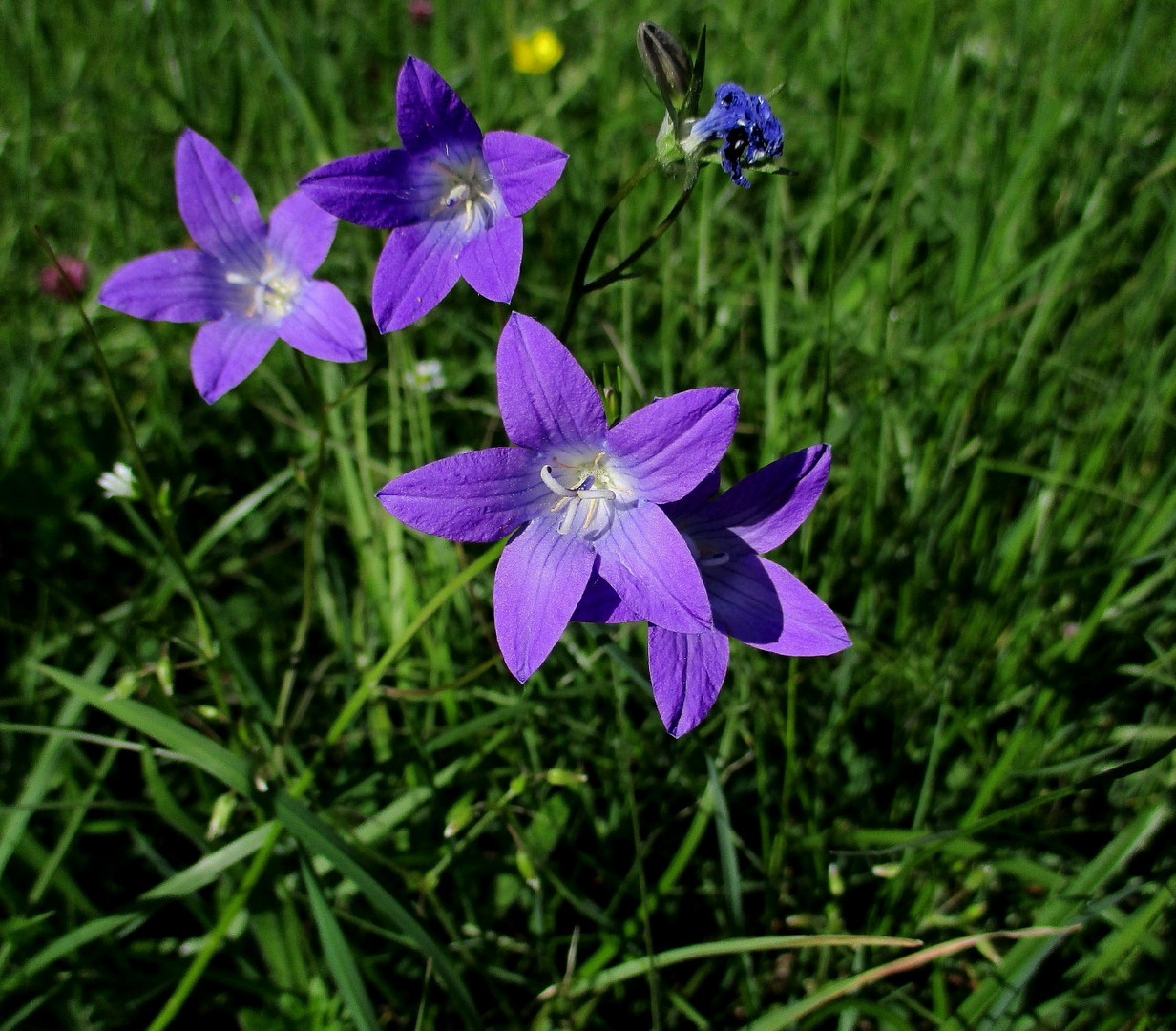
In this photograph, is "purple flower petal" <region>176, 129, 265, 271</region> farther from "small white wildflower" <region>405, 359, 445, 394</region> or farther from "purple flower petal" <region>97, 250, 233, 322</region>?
"small white wildflower" <region>405, 359, 445, 394</region>

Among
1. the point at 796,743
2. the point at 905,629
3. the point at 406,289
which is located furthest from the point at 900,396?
the point at 406,289

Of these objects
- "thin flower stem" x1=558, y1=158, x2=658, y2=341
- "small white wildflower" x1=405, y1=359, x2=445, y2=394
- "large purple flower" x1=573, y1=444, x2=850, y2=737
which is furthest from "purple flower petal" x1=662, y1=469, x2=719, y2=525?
"small white wildflower" x1=405, y1=359, x2=445, y2=394

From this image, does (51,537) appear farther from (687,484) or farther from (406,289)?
(687,484)

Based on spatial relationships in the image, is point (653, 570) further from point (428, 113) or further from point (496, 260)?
point (428, 113)

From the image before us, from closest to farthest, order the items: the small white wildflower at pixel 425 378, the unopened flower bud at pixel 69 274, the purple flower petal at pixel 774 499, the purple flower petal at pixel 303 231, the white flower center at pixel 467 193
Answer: the purple flower petal at pixel 774 499 < the white flower center at pixel 467 193 < the purple flower petal at pixel 303 231 < the small white wildflower at pixel 425 378 < the unopened flower bud at pixel 69 274

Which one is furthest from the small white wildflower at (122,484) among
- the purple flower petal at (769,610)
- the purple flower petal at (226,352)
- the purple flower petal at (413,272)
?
the purple flower petal at (769,610)

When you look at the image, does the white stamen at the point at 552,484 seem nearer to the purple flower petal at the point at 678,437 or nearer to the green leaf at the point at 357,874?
the purple flower petal at the point at 678,437
